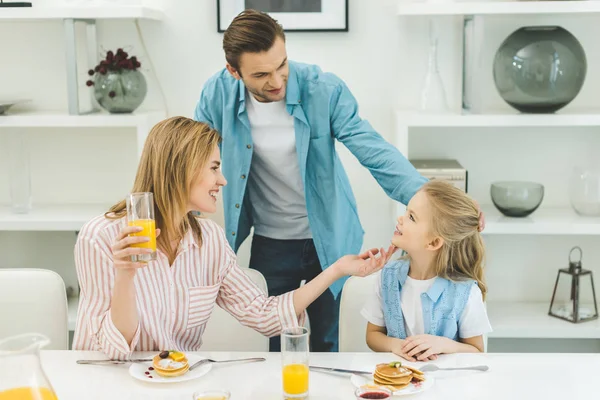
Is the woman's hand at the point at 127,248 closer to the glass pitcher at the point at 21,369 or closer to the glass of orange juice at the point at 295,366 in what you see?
the glass of orange juice at the point at 295,366

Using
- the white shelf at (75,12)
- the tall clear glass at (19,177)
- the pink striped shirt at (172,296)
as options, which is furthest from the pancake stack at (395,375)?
the tall clear glass at (19,177)

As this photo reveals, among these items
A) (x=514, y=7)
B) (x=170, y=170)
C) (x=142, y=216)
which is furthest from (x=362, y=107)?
(x=142, y=216)

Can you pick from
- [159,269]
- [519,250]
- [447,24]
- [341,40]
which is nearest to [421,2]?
[447,24]

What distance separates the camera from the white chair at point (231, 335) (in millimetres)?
2133

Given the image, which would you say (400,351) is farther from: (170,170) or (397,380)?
(170,170)

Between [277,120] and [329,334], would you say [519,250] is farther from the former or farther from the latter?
[277,120]

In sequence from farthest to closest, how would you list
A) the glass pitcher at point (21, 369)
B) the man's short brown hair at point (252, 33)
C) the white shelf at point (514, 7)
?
the white shelf at point (514, 7) → the man's short brown hair at point (252, 33) → the glass pitcher at point (21, 369)

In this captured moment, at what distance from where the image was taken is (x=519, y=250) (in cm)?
317

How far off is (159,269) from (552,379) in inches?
35.6

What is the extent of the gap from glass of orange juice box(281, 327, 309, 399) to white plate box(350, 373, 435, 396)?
12cm

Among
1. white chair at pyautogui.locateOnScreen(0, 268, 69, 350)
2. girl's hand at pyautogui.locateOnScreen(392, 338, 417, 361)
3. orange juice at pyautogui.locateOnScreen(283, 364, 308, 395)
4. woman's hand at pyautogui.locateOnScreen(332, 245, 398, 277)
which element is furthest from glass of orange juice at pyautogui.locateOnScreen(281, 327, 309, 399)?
white chair at pyautogui.locateOnScreen(0, 268, 69, 350)

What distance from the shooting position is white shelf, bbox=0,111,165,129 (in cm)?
284

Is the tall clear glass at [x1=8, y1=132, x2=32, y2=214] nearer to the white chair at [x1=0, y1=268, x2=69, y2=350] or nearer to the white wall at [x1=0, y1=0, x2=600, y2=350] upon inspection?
the white wall at [x1=0, y1=0, x2=600, y2=350]

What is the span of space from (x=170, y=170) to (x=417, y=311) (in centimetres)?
71
